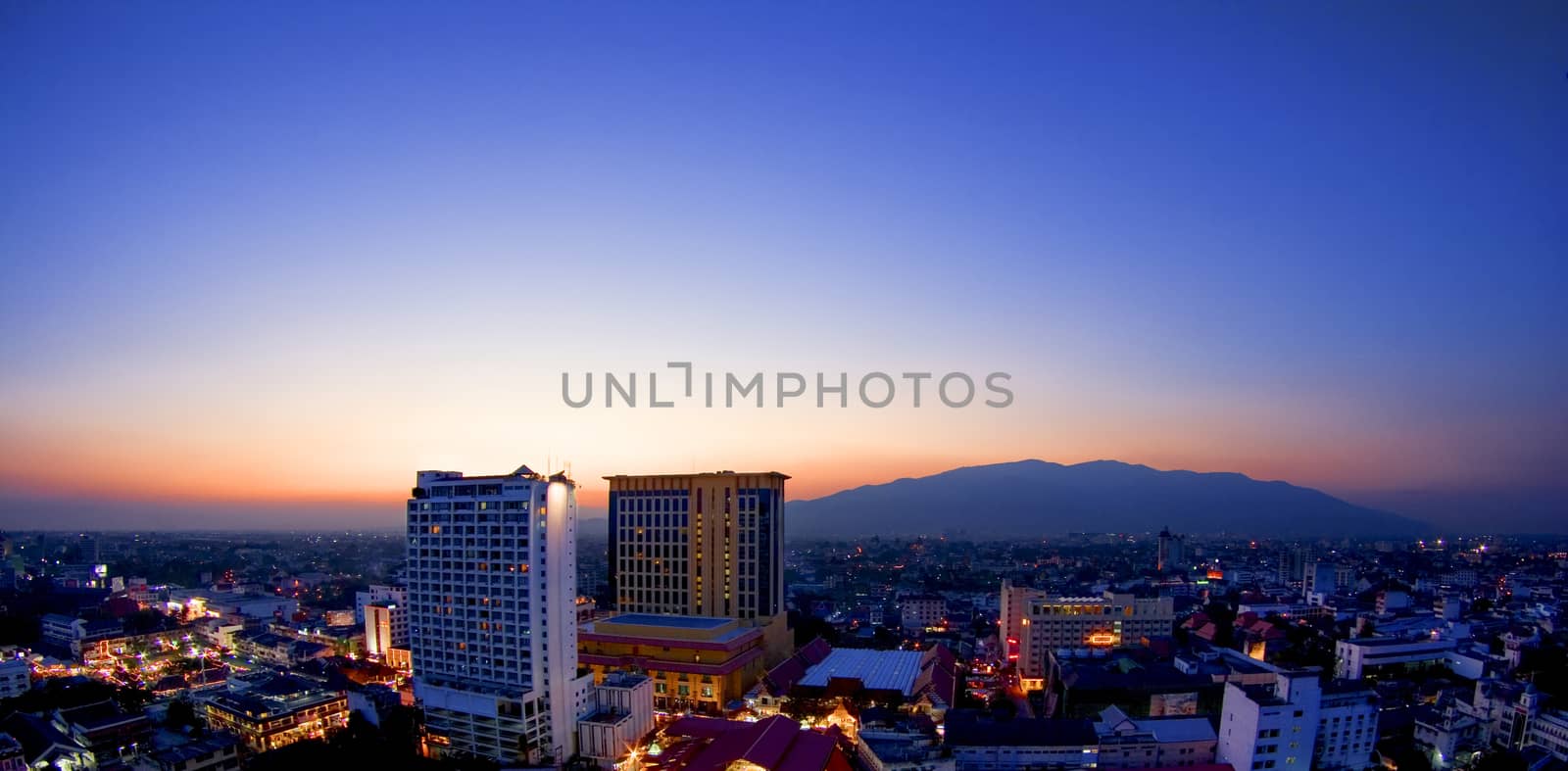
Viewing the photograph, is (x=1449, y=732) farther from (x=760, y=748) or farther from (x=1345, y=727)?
(x=760, y=748)

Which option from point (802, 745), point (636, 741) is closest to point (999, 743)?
point (802, 745)

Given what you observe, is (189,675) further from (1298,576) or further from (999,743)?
(1298,576)

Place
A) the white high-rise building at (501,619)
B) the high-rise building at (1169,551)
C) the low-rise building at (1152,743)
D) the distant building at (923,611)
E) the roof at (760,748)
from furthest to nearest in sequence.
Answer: the high-rise building at (1169,551), the distant building at (923,611), the white high-rise building at (501,619), the low-rise building at (1152,743), the roof at (760,748)

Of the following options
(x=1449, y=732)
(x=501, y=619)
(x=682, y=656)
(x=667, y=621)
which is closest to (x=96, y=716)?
(x=501, y=619)

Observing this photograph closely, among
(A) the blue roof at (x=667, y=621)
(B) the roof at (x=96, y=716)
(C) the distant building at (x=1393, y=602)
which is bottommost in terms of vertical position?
(C) the distant building at (x=1393, y=602)

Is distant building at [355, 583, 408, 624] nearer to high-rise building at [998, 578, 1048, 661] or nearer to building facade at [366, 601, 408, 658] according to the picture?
building facade at [366, 601, 408, 658]

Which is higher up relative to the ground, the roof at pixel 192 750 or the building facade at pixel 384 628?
the roof at pixel 192 750

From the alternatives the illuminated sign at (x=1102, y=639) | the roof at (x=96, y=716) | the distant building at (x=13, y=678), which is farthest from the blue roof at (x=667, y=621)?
the distant building at (x=13, y=678)

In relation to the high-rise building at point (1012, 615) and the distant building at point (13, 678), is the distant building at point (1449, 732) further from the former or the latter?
the distant building at point (13, 678)
